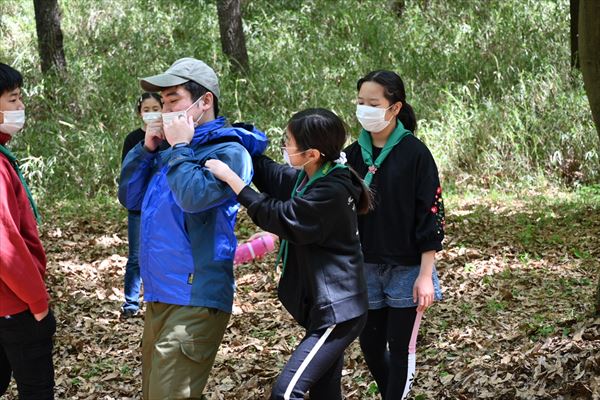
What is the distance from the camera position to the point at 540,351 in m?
5.02

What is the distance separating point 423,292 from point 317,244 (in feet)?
Result: 2.53

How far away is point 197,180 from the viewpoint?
336 cm

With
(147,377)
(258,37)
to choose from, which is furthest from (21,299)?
(258,37)

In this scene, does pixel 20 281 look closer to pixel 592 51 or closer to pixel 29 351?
pixel 29 351

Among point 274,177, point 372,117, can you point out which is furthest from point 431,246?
point 274,177

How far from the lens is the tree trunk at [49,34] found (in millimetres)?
13672

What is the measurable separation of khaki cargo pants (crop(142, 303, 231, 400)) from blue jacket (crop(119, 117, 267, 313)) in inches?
2.3

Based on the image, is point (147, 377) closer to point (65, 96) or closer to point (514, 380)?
point (514, 380)

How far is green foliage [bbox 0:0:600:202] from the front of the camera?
39.5 feet

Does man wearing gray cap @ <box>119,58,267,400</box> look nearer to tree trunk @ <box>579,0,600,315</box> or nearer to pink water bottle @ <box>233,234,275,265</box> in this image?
pink water bottle @ <box>233,234,275,265</box>

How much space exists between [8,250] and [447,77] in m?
11.4

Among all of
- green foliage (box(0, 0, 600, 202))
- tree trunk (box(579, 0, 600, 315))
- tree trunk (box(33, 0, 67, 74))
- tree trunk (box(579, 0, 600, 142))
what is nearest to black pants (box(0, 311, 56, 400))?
tree trunk (box(579, 0, 600, 315))

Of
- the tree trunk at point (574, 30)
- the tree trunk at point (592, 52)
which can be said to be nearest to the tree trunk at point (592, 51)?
the tree trunk at point (592, 52)

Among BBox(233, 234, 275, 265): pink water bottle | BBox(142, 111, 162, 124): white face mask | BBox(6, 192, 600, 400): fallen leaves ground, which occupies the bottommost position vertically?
BBox(6, 192, 600, 400): fallen leaves ground
